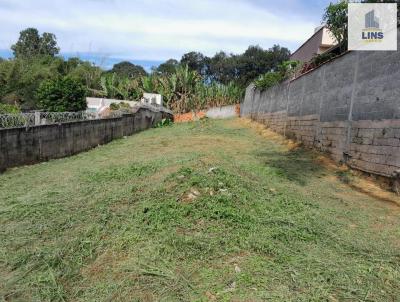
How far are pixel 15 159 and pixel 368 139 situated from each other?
759 centimetres

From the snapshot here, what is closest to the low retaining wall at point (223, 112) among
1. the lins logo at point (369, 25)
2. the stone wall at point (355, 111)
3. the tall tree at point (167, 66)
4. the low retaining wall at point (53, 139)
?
the low retaining wall at point (53, 139)

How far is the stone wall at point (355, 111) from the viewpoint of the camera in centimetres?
632

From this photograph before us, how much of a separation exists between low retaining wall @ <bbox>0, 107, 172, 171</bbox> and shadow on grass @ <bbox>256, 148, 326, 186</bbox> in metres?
5.60

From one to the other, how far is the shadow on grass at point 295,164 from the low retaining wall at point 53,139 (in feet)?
18.4

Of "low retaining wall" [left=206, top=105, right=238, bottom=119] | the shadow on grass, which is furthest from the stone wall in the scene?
"low retaining wall" [left=206, top=105, right=238, bottom=119]

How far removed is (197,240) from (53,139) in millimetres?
7512

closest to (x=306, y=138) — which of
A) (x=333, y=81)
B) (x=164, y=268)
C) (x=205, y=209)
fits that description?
(x=333, y=81)

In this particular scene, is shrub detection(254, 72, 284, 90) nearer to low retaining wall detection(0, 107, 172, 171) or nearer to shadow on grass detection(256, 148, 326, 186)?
low retaining wall detection(0, 107, 172, 171)

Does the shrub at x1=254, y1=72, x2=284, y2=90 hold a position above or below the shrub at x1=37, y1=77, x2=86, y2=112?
above

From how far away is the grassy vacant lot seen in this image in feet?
10.2

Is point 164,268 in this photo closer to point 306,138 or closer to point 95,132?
point 306,138

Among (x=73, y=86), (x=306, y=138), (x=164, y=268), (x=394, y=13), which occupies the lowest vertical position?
(x=164, y=268)

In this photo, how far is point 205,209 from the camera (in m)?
4.64

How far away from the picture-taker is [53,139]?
10125 millimetres
